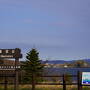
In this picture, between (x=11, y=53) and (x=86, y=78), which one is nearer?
(x=86, y=78)

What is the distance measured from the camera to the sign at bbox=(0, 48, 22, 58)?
2048cm

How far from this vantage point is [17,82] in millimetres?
20078

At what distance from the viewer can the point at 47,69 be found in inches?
1859

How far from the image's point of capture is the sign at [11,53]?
20.5 meters

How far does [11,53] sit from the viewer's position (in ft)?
67.9

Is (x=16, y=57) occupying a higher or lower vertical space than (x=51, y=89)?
higher

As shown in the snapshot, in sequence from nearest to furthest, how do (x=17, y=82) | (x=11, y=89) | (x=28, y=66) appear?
(x=17, y=82) → (x=11, y=89) → (x=28, y=66)

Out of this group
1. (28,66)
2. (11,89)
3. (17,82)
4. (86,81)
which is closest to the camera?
(86,81)

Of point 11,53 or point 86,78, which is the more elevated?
point 11,53

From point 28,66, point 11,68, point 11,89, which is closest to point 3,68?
point 11,68

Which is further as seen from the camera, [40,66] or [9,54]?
[40,66]

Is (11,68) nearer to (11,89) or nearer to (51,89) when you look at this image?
(11,89)

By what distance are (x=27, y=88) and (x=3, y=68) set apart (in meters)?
2.58

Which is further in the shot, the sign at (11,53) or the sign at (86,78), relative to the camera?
the sign at (11,53)
